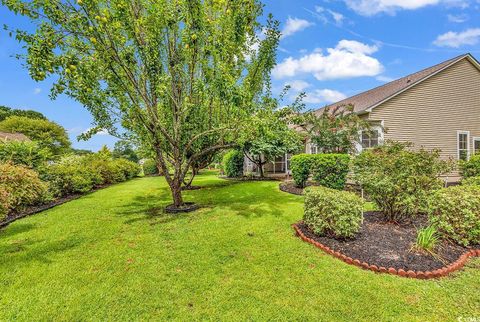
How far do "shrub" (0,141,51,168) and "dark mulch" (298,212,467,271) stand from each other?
429 inches

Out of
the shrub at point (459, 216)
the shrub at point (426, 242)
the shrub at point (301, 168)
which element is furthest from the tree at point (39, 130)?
the shrub at point (459, 216)

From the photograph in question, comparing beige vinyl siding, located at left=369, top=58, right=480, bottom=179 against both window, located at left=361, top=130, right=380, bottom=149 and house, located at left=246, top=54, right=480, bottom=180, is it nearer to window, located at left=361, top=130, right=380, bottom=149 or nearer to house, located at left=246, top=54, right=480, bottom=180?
house, located at left=246, top=54, right=480, bottom=180

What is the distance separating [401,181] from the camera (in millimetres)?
5617

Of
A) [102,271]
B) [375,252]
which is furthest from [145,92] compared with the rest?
[375,252]

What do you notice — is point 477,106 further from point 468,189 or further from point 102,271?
point 102,271

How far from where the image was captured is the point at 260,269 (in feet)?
13.5

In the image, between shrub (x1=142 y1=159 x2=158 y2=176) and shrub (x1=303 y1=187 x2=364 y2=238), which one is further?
shrub (x1=142 y1=159 x2=158 y2=176)

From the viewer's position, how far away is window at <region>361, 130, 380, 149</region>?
40.4 feet

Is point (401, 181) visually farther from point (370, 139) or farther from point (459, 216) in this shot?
point (370, 139)

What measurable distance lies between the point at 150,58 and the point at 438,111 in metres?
15.2

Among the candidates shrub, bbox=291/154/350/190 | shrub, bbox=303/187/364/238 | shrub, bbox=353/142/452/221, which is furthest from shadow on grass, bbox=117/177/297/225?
shrub, bbox=353/142/452/221

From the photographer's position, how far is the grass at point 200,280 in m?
3.07

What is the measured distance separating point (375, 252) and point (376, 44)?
16.1m

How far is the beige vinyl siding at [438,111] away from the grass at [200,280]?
33.8 feet
